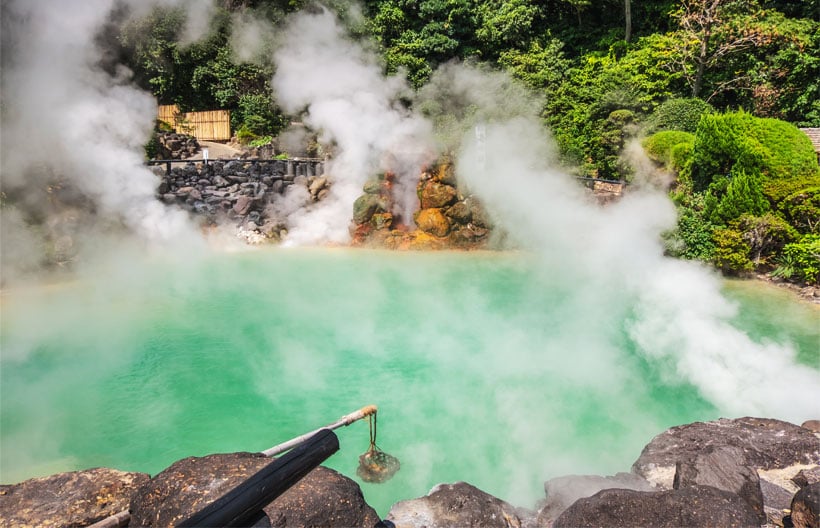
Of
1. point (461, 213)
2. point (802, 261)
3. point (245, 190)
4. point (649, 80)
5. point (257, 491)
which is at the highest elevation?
point (649, 80)

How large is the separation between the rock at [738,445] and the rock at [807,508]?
999 mm

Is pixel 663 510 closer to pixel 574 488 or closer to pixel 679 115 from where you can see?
pixel 574 488

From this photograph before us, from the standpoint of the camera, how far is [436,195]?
42.4ft

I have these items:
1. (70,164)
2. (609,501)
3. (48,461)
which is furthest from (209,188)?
(609,501)

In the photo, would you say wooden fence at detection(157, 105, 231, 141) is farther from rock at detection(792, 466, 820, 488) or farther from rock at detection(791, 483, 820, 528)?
rock at detection(791, 483, 820, 528)

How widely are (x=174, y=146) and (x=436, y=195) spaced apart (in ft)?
35.5

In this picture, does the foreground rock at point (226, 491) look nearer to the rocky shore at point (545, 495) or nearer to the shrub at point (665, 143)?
the rocky shore at point (545, 495)

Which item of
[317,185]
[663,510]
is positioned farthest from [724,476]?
[317,185]

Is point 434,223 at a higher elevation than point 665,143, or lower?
lower

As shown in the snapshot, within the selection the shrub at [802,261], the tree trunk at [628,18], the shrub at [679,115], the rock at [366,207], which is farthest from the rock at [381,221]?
the tree trunk at [628,18]

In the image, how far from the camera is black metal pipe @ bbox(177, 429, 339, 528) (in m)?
1.34

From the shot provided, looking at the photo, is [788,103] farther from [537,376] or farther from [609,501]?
[609,501]

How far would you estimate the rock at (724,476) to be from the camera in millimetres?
3293

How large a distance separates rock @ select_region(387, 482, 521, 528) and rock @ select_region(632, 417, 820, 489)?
136 cm
